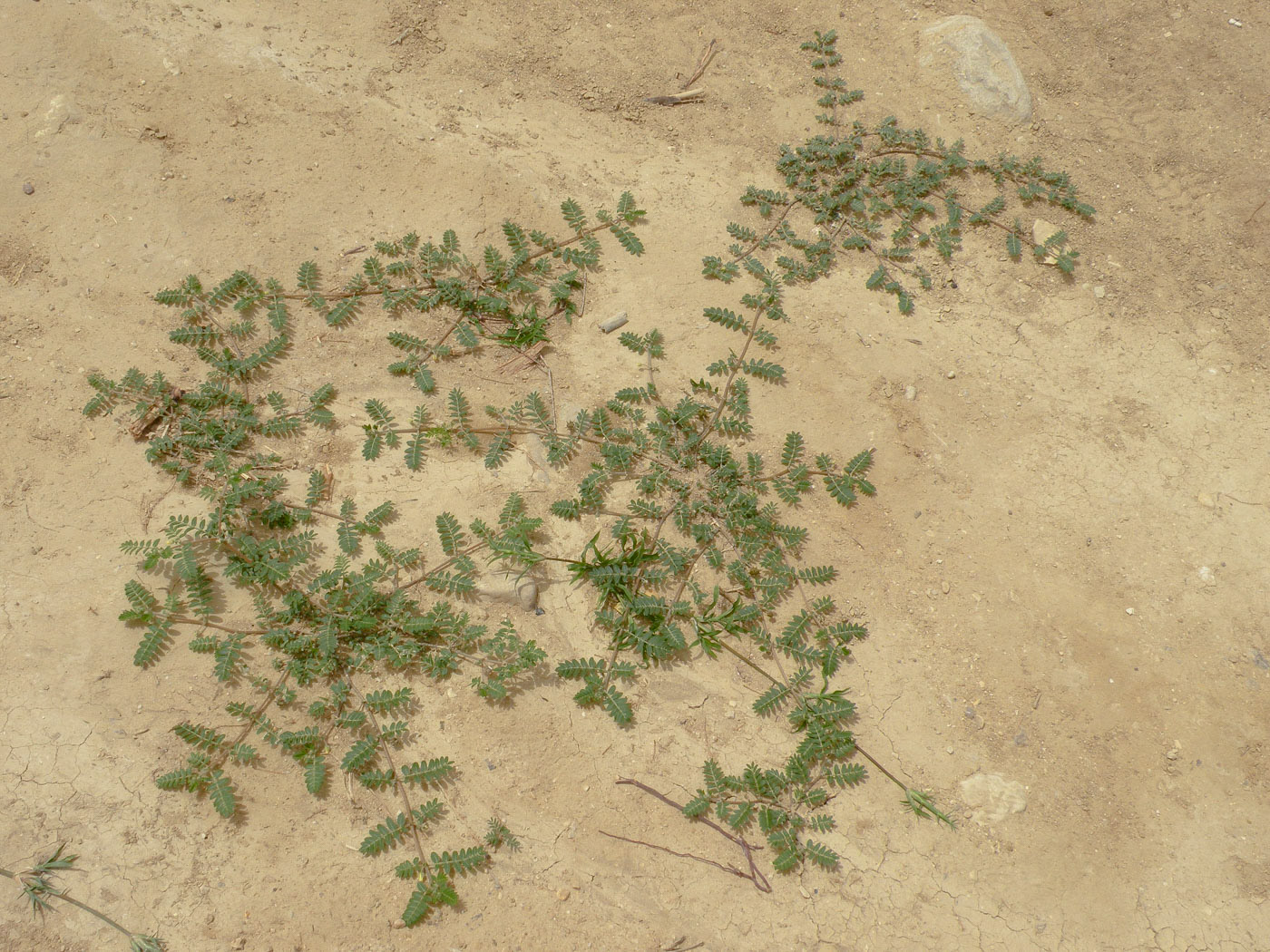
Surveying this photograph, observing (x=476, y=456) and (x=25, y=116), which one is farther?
(x=25, y=116)

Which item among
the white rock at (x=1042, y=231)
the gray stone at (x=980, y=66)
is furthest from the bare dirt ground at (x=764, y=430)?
the white rock at (x=1042, y=231)

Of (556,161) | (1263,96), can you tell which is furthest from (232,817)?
(1263,96)

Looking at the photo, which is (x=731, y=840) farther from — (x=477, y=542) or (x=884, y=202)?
(x=884, y=202)

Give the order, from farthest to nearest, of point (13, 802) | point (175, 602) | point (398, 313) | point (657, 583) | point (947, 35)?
point (947, 35), point (398, 313), point (657, 583), point (175, 602), point (13, 802)

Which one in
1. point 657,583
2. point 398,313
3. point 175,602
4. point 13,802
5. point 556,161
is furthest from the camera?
point 556,161

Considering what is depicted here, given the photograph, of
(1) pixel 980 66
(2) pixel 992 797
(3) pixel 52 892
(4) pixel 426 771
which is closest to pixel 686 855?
(4) pixel 426 771

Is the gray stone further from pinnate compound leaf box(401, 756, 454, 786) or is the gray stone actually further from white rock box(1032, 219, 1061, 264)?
pinnate compound leaf box(401, 756, 454, 786)

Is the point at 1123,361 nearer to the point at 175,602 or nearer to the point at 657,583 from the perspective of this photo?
the point at 657,583
